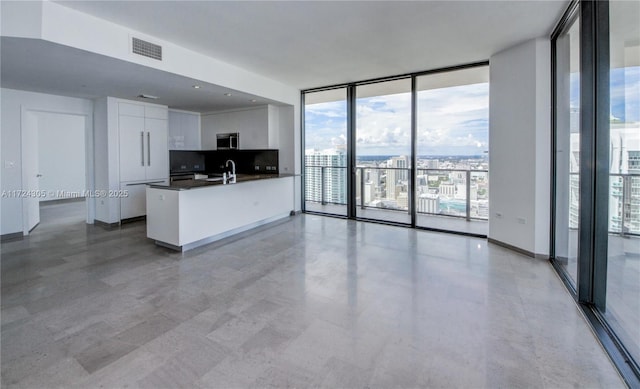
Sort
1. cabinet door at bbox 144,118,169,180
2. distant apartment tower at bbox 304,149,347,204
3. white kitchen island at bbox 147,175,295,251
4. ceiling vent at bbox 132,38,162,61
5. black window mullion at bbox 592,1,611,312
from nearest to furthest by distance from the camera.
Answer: black window mullion at bbox 592,1,611,312 → ceiling vent at bbox 132,38,162,61 → white kitchen island at bbox 147,175,295,251 → cabinet door at bbox 144,118,169,180 → distant apartment tower at bbox 304,149,347,204

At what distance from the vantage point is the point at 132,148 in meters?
6.08

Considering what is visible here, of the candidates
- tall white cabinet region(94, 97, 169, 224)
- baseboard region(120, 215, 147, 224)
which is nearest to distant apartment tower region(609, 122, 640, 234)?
tall white cabinet region(94, 97, 169, 224)

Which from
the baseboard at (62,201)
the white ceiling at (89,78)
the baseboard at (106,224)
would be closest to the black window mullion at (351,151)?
the white ceiling at (89,78)

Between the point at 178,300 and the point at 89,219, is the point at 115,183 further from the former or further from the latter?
the point at 178,300

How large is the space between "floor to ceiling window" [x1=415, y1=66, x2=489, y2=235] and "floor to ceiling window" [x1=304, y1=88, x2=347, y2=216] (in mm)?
1641

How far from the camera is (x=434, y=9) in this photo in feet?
10.1

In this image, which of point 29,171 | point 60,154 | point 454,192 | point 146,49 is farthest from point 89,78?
point 454,192

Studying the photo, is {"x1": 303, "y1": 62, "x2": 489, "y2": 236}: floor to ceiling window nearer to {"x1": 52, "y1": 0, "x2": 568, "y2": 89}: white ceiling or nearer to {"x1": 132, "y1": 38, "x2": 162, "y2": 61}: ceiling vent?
{"x1": 52, "y1": 0, "x2": 568, "y2": 89}: white ceiling

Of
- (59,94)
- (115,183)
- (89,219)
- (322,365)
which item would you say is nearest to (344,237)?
(322,365)

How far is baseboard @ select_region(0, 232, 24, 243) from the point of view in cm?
488

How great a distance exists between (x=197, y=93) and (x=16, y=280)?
11.5ft

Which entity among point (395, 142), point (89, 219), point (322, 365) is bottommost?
point (322, 365)

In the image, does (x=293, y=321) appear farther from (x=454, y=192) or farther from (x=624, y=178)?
(x=454, y=192)

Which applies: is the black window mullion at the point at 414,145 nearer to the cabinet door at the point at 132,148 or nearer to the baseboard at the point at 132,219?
the cabinet door at the point at 132,148
